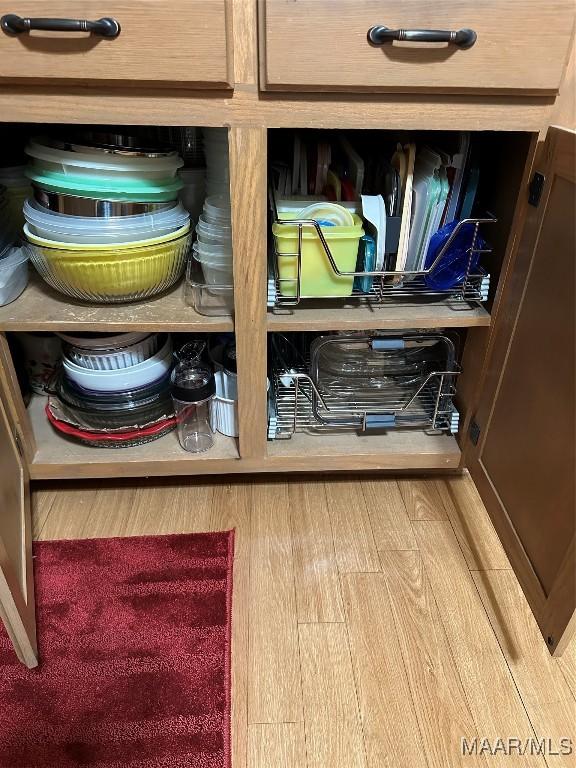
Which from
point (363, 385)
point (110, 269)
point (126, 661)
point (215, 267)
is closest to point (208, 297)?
point (215, 267)

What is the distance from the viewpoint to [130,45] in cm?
69

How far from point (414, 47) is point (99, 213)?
0.50 m

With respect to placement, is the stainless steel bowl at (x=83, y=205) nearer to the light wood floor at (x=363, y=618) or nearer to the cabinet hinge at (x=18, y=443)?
the cabinet hinge at (x=18, y=443)

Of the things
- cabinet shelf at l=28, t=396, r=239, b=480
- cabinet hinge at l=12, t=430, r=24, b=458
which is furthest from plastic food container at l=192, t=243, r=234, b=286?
cabinet hinge at l=12, t=430, r=24, b=458

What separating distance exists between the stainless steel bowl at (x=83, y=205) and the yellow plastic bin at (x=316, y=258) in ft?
0.77

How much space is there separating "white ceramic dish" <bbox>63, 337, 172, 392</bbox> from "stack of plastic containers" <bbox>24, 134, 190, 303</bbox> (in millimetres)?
160

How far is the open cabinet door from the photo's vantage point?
2.27ft

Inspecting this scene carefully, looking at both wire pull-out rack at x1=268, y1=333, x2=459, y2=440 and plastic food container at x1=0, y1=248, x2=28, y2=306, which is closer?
plastic food container at x1=0, y1=248, x2=28, y2=306

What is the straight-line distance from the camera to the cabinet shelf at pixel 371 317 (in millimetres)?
932

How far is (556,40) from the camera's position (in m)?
0.71

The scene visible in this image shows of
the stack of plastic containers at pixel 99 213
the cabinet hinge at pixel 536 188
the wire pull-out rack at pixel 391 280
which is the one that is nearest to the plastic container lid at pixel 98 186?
the stack of plastic containers at pixel 99 213

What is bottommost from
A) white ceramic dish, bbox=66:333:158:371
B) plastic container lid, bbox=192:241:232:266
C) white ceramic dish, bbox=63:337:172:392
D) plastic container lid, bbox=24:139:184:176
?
white ceramic dish, bbox=63:337:172:392

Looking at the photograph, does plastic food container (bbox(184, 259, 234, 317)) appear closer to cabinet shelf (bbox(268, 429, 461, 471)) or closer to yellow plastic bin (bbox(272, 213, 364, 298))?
yellow plastic bin (bbox(272, 213, 364, 298))

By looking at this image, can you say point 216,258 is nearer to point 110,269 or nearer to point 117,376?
→ point 110,269
